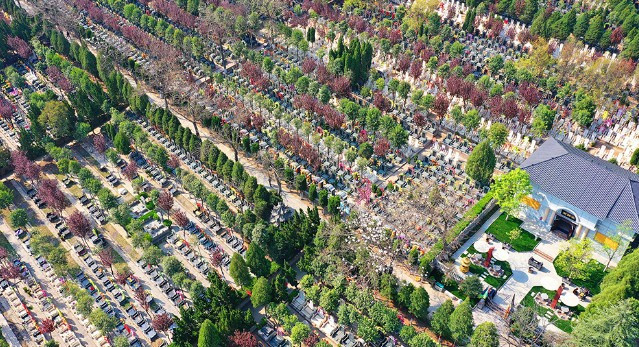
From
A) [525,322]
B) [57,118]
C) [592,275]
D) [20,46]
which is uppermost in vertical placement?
[525,322]

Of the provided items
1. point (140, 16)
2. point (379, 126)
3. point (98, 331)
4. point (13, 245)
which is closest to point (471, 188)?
point (379, 126)

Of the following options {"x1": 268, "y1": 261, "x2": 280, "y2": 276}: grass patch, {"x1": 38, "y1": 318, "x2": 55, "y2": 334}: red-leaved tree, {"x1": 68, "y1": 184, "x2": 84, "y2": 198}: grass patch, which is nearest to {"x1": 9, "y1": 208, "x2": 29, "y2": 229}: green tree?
{"x1": 68, "y1": 184, "x2": 84, "y2": 198}: grass patch

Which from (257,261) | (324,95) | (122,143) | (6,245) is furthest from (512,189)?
(6,245)

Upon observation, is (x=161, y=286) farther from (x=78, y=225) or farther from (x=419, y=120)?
(x=419, y=120)

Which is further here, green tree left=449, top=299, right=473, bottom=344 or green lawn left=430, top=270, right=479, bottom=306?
green lawn left=430, top=270, right=479, bottom=306

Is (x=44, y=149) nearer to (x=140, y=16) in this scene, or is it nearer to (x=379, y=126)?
(x=140, y=16)

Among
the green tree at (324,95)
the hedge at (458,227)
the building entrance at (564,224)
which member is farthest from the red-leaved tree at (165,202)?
the building entrance at (564,224)

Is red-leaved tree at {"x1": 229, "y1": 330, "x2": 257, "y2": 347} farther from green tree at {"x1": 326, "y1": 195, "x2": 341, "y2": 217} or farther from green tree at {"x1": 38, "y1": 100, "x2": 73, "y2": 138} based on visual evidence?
green tree at {"x1": 38, "y1": 100, "x2": 73, "y2": 138}
